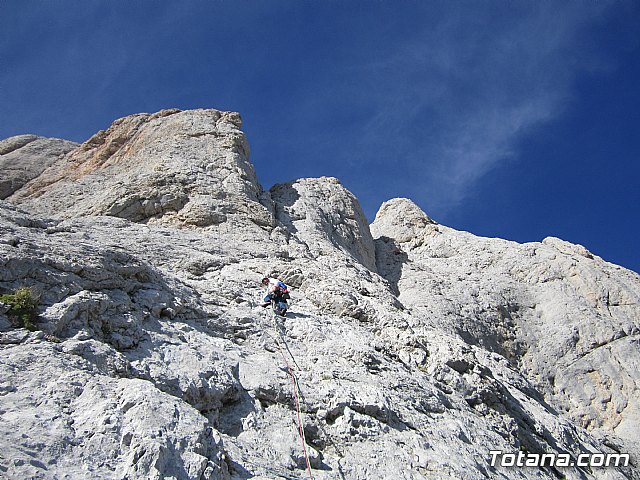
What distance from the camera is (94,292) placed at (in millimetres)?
12469

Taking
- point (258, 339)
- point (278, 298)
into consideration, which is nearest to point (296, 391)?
point (258, 339)

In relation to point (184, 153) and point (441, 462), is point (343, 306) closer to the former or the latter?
point (441, 462)

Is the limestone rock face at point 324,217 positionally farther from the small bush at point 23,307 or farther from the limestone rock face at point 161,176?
the small bush at point 23,307

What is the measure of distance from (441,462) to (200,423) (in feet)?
16.8

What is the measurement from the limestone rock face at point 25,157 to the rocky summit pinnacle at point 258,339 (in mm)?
517

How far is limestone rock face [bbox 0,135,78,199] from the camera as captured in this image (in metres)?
34.3

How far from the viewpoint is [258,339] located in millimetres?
14641

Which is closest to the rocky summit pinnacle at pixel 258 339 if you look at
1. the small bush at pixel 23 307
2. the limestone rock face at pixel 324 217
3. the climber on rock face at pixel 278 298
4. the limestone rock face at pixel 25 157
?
the small bush at pixel 23 307

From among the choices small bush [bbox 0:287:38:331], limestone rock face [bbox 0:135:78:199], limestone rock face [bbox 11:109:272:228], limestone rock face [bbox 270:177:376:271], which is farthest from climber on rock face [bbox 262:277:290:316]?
limestone rock face [bbox 0:135:78:199]

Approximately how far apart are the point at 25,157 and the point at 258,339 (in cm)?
3007

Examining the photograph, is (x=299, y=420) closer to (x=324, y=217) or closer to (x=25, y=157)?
(x=324, y=217)

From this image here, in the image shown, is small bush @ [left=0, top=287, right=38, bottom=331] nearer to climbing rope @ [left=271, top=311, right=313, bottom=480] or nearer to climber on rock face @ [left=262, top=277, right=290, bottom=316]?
climbing rope @ [left=271, top=311, right=313, bottom=480]

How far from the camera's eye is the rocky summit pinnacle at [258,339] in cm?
888

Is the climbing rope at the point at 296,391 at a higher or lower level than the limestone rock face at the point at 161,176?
lower
